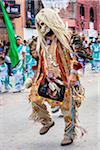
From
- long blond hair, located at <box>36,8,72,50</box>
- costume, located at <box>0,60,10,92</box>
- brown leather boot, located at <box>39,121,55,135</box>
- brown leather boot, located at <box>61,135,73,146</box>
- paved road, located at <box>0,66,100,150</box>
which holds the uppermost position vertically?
long blond hair, located at <box>36,8,72,50</box>

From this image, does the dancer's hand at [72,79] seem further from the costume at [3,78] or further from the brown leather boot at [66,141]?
the costume at [3,78]

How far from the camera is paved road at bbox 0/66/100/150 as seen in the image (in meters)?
6.12

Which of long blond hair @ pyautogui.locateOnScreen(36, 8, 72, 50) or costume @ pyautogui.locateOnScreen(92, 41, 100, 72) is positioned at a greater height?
long blond hair @ pyautogui.locateOnScreen(36, 8, 72, 50)

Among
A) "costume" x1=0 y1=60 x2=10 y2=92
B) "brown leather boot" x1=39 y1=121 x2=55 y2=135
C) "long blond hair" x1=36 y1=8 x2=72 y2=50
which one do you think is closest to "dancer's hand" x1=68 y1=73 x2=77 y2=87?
"long blond hair" x1=36 y1=8 x2=72 y2=50

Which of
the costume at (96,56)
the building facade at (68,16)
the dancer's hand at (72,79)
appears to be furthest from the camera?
the building facade at (68,16)

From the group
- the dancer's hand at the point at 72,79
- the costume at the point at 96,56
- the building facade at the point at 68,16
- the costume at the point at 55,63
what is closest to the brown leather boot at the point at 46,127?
the costume at the point at 55,63

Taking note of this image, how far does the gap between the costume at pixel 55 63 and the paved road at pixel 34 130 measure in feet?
0.87

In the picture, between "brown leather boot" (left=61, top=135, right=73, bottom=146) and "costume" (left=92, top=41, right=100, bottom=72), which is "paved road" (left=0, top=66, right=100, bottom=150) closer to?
"brown leather boot" (left=61, top=135, right=73, bottom=146)

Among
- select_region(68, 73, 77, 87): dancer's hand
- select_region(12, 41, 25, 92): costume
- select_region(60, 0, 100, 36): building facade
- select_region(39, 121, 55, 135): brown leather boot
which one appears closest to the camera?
select_region(68, 73, 77, 87): dancer's hand

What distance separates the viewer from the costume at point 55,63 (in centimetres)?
608

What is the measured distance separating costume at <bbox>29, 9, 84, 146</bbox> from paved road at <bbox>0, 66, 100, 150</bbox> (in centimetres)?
27

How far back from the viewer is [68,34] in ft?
20.3

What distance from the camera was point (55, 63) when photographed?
611 centimetres

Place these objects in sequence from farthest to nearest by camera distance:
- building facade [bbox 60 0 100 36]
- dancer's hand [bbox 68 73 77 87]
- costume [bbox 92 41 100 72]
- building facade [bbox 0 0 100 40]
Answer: building facade [bbox 60 0 100 36] < building facade [bbox 0 0 100 40] < costume [bbox 92 41 100 72] < dancer's hand [bbox 68 73 77 87]
